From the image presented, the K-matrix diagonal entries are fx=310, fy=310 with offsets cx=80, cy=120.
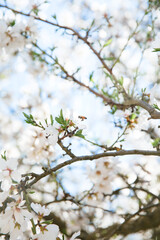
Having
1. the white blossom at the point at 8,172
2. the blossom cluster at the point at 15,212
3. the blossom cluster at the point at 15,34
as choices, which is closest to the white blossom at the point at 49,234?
the blossom cluster at the point at 15,212

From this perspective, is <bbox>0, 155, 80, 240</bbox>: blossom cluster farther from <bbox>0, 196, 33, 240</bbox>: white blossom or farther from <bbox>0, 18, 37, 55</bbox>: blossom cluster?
<bbox>0, 18, 37, 55</bbox>: blossom cluster

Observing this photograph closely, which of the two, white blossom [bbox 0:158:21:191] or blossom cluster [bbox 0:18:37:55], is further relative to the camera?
blossom cluster [bbox 0:18:37:55]

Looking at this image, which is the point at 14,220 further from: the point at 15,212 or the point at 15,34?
the point at 15,34

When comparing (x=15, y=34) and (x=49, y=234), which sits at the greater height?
(x=15, y=34)

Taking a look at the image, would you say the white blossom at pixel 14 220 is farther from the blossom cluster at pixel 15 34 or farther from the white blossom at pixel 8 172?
the blossom cluster at pixel 15 34

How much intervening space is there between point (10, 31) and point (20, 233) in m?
1.12

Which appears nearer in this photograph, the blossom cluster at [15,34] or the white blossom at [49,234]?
the white blossom at [49,234]

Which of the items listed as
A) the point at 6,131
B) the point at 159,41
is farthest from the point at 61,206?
the point at 6,131

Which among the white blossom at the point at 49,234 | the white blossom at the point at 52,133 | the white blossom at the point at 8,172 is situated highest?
the white blossom at the point at 52,133

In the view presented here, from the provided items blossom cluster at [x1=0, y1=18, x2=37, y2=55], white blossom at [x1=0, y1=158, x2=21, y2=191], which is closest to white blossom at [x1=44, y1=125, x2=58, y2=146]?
white blossom at [x1=0, y1=158, x2=21, y2=191]

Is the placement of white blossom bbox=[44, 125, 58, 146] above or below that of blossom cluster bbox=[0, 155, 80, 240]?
above

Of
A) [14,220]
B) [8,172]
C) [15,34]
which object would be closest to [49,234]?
[14,220]

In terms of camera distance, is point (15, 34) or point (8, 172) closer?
point (8, 172)

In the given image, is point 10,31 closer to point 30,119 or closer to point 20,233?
point 30,119
